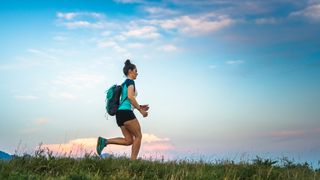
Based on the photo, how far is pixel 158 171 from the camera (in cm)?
1182

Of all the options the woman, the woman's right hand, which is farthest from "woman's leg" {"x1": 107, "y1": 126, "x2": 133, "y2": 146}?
the woman's right hand

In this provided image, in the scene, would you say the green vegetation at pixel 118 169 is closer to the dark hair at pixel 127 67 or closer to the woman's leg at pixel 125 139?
the woman's leg at pixel 125 139

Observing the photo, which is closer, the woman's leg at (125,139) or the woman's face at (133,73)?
the woman's face at (133,73)

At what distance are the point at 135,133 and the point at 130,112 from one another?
603 millimetres

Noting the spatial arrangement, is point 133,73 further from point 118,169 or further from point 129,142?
point 118,169

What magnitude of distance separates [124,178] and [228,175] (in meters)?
2.88

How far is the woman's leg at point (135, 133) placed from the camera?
1366 centimetres

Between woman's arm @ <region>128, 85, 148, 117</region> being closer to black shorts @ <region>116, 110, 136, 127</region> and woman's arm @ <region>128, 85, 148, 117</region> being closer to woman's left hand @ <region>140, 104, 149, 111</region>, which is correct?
woman's left hand @ <region>140, 104, 149, 111</region>

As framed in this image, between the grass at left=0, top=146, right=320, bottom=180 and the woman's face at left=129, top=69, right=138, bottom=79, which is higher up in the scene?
the woman's face at left=129, top=69, right=138, bottom=79

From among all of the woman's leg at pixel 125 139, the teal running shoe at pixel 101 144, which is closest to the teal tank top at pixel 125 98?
the woman's leg at pixel 125 139

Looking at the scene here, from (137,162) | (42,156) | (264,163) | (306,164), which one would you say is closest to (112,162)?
(137,162)

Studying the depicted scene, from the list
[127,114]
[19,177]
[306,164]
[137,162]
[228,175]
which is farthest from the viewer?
[306,164]

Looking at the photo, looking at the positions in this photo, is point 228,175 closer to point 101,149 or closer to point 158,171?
point 158,171

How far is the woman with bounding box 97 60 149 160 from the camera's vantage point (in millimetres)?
13617
